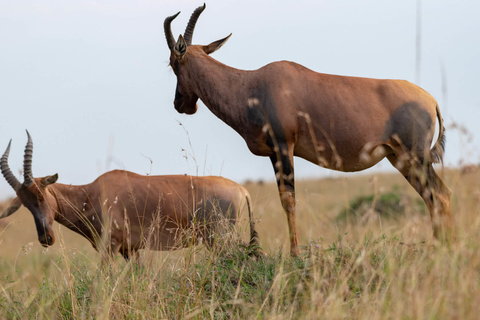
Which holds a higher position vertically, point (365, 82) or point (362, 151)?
point (365, 82)

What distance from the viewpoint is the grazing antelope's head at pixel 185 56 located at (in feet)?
23.0

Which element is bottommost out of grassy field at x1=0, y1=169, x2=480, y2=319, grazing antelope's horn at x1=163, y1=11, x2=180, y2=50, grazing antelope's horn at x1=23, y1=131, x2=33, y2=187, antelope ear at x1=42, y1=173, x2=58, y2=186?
grassy field at x1=0, y1=169, x2=480, y2=319

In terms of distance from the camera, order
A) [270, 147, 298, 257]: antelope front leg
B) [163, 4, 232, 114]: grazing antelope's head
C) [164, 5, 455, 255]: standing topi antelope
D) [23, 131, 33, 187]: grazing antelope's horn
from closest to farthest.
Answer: [270, 147, 298, 257]: antelope front leg < [164, 5, 455, 255]: standing topi antelope < [163, 4, 232, 114]: grazing antelope's head < [23, 131, 33, 187]: grazing antelope's horn

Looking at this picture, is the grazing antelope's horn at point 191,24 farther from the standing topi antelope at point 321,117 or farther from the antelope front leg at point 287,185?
the antelope front leg at point 287,185

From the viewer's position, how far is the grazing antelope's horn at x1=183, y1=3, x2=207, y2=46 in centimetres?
691

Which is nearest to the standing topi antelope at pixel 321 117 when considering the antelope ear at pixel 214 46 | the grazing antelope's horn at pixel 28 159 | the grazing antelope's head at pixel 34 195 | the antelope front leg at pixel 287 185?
the antelope front leg at pixel 287 185

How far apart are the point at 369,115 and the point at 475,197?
Result: 6.21 feet

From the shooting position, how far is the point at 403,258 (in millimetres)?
5410

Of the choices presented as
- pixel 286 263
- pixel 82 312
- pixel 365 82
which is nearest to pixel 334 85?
pixel 365 82

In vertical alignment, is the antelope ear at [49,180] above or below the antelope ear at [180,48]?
below

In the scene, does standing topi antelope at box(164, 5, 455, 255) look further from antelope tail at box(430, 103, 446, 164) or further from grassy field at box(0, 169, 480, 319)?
grassy field at box(0, 169, 480, 319)

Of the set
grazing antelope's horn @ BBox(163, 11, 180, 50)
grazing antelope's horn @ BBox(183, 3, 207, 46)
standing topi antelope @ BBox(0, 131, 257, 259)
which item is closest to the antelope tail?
standing topi antelope @ BBox(0, 131, 257, 259)

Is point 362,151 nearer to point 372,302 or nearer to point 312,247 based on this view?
point 312,247

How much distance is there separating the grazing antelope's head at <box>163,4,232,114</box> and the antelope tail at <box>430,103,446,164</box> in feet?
8.95
